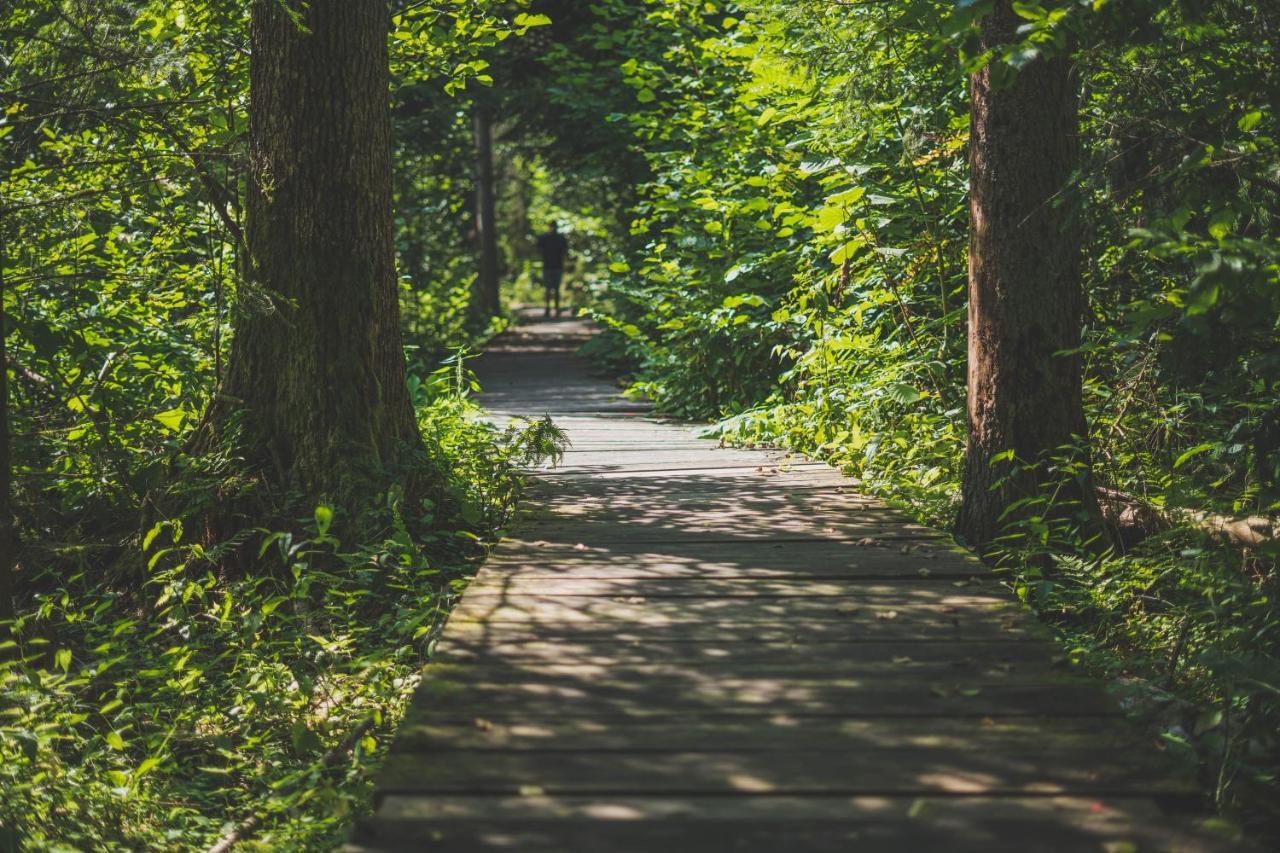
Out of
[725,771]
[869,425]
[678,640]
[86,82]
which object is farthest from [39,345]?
[869,425]

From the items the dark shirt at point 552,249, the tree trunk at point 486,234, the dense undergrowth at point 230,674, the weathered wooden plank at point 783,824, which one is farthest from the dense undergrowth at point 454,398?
the dark shirt at point 552,249

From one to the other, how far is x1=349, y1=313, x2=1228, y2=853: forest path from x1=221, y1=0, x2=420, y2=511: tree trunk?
1.43m

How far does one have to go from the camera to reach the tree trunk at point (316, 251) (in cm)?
684

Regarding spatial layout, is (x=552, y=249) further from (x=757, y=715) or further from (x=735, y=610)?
(x=757, y=715)

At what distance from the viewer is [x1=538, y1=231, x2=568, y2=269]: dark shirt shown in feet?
98.1

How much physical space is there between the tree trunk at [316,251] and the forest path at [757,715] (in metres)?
1.43

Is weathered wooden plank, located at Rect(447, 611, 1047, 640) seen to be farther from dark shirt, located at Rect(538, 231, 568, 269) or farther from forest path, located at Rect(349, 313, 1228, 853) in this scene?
dark shirt, located at Rect(538, 231, 568, 269)

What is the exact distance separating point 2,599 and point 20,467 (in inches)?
63.6

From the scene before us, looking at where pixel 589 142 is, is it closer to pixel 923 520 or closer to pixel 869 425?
pixel 869 425

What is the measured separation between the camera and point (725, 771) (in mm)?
3428

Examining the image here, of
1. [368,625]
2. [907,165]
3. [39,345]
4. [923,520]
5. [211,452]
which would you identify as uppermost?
[907,165]

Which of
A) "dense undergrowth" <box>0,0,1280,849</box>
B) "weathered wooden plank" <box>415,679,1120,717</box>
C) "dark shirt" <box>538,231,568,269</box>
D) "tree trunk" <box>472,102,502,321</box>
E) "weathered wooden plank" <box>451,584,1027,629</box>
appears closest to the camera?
"weathered wooden plank" <box>415,679,1120,717</box>

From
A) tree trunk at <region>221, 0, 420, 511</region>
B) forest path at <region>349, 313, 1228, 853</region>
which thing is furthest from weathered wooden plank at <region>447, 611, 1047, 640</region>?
tree trunk at <region>221, 0, 420, 511</region>

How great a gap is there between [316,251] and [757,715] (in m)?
4.33
